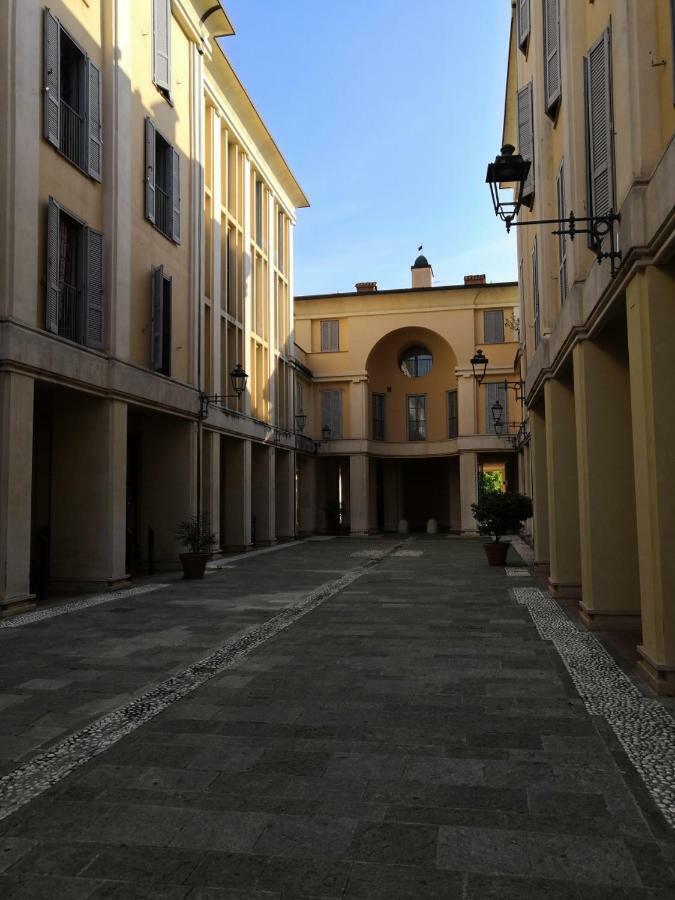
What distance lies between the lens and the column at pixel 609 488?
25.8 feet

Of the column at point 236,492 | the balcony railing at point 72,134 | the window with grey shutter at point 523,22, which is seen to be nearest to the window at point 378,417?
the column at point 236,492

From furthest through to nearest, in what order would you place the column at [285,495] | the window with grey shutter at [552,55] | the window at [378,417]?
1. the window at [378,417]
2. the column at [285,495]
3. the window with grey shutter at [552,55]

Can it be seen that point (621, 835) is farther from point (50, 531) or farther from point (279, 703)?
point (50, 531)

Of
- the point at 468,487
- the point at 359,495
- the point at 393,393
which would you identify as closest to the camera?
the point at 468,487

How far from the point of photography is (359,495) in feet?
104

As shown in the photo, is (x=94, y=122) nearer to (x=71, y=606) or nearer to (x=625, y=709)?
(x=71, y=606)

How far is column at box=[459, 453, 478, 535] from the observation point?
1199 inches

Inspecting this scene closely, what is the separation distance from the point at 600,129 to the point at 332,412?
83.9ft

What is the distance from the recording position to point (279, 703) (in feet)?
18.0

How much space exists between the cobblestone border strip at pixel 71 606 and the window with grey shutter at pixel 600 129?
330 inches

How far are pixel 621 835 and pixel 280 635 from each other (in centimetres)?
540

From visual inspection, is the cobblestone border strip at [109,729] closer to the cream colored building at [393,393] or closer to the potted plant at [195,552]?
the potted plant at [195,552]

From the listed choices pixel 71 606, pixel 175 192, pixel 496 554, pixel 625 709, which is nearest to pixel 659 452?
pixel 625 709

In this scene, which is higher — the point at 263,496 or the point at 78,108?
the point at 78,108
